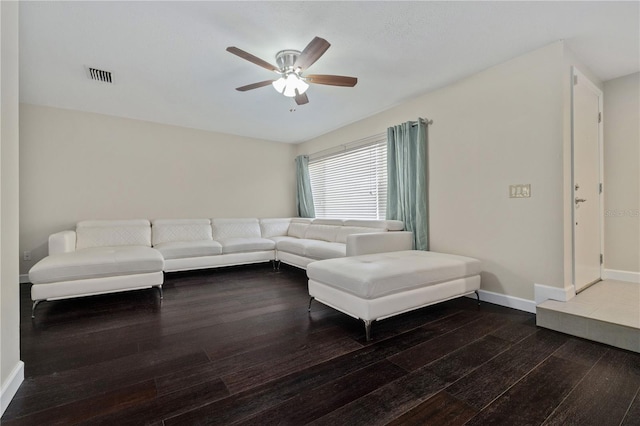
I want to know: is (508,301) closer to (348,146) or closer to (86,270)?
(348,146)

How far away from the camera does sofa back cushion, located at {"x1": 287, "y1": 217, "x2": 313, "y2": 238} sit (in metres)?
Answer: 5.23

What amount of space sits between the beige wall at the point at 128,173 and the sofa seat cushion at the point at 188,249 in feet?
2.94

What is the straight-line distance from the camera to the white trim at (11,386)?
51.4 inches

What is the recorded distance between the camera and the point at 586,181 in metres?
Result: 2.82

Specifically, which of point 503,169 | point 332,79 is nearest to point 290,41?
point 332,79

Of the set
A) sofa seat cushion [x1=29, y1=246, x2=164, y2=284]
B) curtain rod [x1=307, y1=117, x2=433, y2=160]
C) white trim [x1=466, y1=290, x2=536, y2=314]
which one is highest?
curtain rod [x1=307, y1=117, x2=433, y2=160]

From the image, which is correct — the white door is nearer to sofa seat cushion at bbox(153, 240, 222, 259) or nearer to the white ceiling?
the white ceiling

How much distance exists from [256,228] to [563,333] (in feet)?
14.6

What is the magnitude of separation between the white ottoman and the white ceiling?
195cm

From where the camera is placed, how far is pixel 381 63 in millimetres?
2818

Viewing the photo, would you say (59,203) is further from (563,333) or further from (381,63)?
(563,333)

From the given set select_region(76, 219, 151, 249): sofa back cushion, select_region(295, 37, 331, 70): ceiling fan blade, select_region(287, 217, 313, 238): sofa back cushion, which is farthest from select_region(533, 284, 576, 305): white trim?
select_region(76, 219, 151, 249): sofa back cushion

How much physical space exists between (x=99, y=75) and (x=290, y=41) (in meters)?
2.19

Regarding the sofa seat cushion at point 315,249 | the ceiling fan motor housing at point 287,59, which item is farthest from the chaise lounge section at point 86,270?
the ceiling fan motor housing at point 287,59
